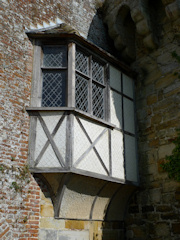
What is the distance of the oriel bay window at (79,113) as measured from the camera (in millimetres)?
6121

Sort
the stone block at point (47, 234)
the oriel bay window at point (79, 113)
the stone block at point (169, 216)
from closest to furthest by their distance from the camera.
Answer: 1. the stone block at point (47, 234)
2. the oriel bay window at point (79, 113)
3. the stone block at point (169, 216)

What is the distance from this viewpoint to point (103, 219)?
22.9 feet

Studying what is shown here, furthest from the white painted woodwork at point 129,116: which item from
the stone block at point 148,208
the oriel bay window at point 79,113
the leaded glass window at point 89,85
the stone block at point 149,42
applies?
the stone block at point 148,208

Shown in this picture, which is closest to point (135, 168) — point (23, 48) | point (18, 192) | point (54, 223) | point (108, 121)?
point (108, 121)

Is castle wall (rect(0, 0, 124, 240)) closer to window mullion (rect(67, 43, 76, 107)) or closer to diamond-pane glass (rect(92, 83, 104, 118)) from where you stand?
window mullion (rect(67, 43, 76, 107))

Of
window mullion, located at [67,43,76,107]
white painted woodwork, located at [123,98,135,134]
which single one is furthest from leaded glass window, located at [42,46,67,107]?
white painted woodwork, located at [123,98,135,134]

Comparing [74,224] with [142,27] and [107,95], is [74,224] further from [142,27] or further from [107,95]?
[142,27]

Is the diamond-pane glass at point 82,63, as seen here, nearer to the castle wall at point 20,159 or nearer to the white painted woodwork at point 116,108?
the white painted woodwork at point 116,108

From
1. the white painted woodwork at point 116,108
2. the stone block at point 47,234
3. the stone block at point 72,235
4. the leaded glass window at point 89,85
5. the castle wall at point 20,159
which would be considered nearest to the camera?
the castle wall at point 20,159

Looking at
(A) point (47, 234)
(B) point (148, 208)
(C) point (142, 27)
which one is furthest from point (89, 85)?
(A) point (47, 234)

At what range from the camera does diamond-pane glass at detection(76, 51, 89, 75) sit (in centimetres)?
707

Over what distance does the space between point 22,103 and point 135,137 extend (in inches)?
124

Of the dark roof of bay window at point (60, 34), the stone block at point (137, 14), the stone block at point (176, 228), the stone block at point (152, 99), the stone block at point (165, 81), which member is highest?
the stone block at point (137, 14)

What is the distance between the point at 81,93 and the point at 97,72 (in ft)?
3.17
